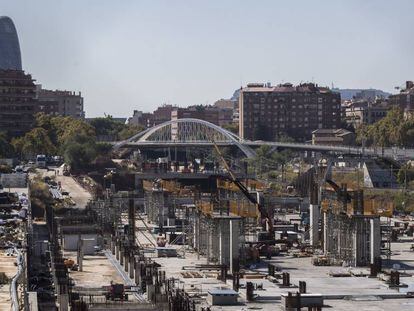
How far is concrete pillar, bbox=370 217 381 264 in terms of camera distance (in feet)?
172

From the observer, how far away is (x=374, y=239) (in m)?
52.5

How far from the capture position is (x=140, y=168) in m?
108

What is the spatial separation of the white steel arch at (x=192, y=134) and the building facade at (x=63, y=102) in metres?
21.8

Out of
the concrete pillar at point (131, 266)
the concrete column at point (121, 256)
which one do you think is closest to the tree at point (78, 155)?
the concrete column at point (121, 256)

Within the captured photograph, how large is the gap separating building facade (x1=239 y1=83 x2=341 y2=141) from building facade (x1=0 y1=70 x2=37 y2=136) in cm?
4474

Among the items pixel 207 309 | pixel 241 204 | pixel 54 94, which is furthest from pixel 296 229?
pixel 54 94

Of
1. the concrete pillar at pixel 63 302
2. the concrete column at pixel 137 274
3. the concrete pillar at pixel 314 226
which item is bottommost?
the concrete pillar at pixel 63 302

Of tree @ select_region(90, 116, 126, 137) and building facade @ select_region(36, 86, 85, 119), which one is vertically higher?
building facade @ select_region(36, 86, 85, 119)

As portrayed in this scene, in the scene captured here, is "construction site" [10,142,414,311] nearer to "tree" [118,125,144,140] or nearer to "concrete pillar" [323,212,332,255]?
"concrete pillar" [323,212,332,255]

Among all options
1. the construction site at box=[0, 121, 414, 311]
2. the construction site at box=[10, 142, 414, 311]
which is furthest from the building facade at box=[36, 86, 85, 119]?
the construction site at box=[10, 142, 414, 311]

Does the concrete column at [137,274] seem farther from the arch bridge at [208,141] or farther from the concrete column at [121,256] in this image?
the arch bridge at [208,141]

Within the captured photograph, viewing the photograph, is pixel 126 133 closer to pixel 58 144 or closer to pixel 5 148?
pixel 58 144

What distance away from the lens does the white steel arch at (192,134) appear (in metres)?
134

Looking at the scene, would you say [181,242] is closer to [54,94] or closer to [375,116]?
[375,116]
